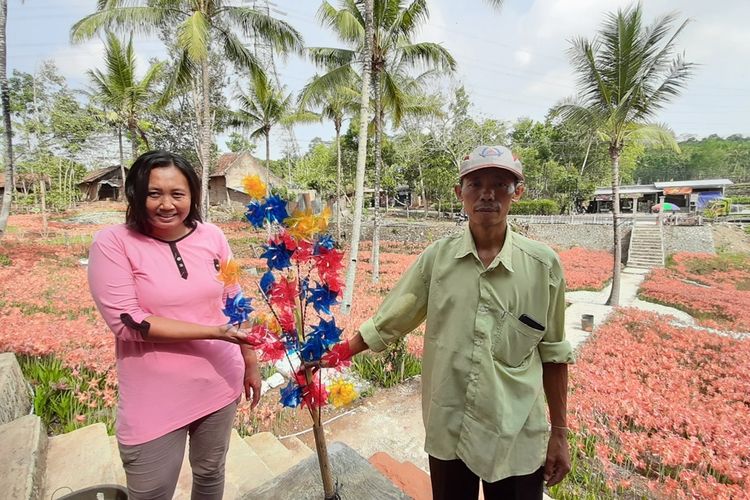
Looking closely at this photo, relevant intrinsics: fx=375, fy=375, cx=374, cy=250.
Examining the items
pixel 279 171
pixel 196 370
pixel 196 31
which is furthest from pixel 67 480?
pixel 279 171

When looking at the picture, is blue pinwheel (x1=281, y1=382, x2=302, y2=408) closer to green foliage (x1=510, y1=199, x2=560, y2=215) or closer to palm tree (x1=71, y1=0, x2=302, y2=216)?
palm tree (x1=71, y1=0, x2=302, y2=216)

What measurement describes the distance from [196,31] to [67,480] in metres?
9.50

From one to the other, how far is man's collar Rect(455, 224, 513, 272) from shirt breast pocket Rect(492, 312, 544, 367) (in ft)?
0.63

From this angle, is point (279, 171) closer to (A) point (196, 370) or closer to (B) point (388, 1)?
(B) point (388, 1)

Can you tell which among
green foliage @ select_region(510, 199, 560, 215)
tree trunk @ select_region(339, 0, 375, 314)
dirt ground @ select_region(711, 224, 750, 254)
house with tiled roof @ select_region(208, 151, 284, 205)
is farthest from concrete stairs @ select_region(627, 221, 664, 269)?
house with tiled roof @ select_region(208, 151, 284, 205)

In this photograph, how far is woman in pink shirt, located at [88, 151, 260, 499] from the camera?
1407 mm

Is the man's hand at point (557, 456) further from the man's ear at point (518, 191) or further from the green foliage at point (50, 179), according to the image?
the green foliage at point (50, 179)

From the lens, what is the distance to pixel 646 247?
60.5 ft

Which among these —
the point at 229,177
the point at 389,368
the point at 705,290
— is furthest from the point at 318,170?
the point at 389,368

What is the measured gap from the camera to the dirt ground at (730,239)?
19.1 m

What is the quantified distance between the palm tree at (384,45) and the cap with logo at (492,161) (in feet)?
28.7

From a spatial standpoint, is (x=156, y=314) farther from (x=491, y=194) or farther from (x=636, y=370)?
(x=636, y=370)

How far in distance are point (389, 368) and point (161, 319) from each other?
3.83m

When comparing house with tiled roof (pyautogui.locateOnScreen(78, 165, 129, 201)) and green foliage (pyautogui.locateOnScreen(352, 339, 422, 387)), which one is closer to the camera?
green foliage (pyautogui.locateOnScreen(352, 339, 422, 387))
